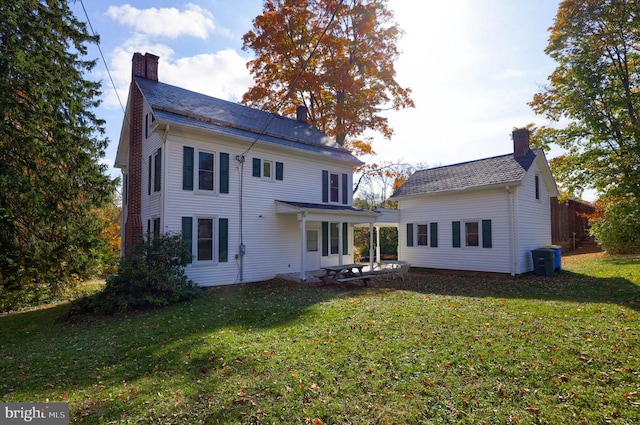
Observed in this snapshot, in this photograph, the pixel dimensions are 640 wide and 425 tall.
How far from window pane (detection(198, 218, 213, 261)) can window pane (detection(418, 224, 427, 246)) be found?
10412 mm

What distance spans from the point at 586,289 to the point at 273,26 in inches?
817

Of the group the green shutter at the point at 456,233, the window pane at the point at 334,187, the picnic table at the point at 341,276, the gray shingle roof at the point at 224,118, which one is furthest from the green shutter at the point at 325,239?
the green shutter at the point at 456,233

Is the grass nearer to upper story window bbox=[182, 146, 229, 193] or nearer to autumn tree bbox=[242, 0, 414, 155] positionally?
upper story window bbox=[182, 146, 229, 193]

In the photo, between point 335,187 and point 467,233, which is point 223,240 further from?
point 467,233

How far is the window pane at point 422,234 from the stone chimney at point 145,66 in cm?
1393

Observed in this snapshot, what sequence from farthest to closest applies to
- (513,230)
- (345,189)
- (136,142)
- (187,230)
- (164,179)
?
(345,189) → (513,230) → (136,142) → (187,230) → (164,179)

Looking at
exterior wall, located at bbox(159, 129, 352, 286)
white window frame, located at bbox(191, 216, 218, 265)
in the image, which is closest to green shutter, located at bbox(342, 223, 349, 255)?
exterior wall, located at bbox(159, 129, 352, 286)

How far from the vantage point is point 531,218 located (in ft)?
49.7

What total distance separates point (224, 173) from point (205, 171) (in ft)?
2.18

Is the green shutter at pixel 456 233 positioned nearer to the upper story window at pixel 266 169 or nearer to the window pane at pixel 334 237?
the window pane at pixel 334 237

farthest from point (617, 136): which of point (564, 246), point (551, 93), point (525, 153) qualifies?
point (564, 246)

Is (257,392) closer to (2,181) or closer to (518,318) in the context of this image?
(518,318)

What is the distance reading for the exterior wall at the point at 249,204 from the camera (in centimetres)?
1144

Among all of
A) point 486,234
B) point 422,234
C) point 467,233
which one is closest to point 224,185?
point 422,234
